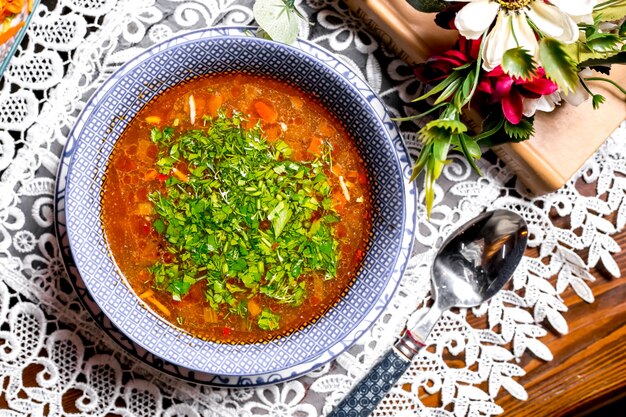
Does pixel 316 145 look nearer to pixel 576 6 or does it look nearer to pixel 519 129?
pixel 519 129

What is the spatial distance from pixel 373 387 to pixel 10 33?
1.13 meters

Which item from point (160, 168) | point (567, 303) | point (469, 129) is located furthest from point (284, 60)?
point (567, 303)

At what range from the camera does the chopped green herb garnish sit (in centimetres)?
140

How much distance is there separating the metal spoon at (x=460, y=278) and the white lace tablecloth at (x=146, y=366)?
4 cm

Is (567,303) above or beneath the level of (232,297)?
above

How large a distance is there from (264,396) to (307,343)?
20 centimetres

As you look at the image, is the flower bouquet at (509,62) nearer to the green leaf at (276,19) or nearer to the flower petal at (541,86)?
the flower petal at (541,86)

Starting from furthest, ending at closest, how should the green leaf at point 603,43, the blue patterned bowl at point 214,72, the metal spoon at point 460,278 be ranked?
the metal spoon at point 460,278
the blue patterned bowl at point 214,72
the green leaf at point 603,43

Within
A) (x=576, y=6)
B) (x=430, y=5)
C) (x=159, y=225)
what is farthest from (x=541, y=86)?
(x=159, y=225)

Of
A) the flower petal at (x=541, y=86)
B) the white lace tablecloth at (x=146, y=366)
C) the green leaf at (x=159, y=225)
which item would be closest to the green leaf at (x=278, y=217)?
the green leaf at (x=159, y=225)

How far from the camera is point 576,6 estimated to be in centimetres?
112

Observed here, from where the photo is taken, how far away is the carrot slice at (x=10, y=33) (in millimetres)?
1395

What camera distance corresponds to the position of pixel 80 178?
1364mm

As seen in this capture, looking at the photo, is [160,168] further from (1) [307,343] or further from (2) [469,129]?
(2) [469,129]
